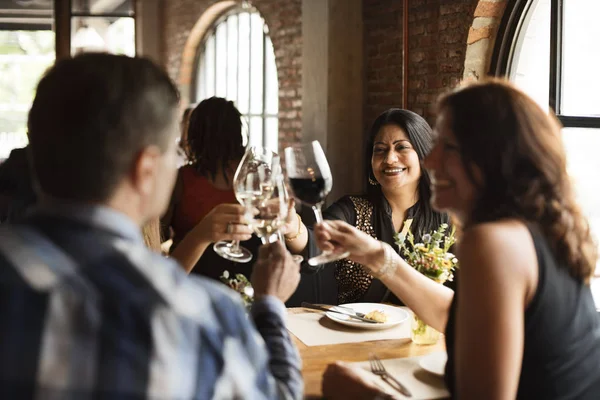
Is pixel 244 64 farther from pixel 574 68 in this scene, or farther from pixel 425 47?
pixel 574 68

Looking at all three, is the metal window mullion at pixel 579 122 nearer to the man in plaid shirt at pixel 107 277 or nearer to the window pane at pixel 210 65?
the man in plaid shirt at pixel 107 277

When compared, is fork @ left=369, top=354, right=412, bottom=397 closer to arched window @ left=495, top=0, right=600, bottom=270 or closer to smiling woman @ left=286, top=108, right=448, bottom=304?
smiling woman @ left=286, top=108, right=448, bottom=304

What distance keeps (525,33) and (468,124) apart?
2.85m

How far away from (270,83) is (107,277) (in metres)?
6.27

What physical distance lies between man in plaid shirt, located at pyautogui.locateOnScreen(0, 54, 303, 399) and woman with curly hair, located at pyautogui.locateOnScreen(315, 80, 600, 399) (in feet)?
1.51

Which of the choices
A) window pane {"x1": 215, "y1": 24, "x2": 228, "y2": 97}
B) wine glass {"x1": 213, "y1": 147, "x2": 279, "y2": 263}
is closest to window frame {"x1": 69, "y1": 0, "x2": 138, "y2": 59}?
window pane {"x1": 215, "y1": 24, "x2": 228, "y2": 97}

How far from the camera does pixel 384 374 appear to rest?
1.69m

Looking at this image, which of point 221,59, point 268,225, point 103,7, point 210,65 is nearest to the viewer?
point 268,225

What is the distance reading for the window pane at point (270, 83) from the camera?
6992mm

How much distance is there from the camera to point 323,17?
5348 mm

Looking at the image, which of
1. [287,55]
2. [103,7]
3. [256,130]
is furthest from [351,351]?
[103,7]

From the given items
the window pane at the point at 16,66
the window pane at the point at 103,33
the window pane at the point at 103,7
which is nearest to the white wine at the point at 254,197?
the window pane at the point at 103,33

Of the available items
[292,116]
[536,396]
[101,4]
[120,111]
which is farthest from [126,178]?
[101,4]

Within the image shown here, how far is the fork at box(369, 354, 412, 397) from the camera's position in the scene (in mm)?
1593
